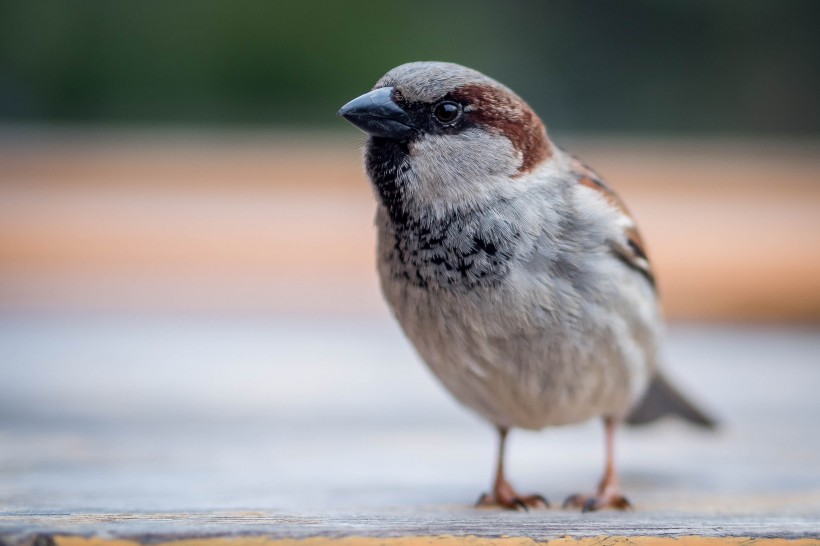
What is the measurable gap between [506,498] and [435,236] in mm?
406

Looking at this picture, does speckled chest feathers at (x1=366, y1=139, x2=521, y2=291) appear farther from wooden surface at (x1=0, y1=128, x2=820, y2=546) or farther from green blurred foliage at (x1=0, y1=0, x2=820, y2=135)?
green blurred foliage at (x1=0, y1=0, x2=820, y2=135)

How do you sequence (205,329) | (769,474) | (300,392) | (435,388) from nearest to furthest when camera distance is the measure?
(769,474), (300,392), (435,388), (205,329)

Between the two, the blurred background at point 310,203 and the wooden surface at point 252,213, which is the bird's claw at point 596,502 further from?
the wooden surface at point 252,213

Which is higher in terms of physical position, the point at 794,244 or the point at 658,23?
the point at 658,23

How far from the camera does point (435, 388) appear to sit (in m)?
2.75

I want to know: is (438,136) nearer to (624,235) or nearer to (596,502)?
(624,235)

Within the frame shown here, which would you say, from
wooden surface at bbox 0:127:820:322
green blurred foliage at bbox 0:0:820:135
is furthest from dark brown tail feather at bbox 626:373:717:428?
wooden surface at bbox 0:127:820:322

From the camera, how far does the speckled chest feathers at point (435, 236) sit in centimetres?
139

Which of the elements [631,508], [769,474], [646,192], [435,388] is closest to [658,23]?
[646,192]

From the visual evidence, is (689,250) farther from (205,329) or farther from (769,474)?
(769,474)

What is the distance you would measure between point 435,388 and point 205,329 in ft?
4.12

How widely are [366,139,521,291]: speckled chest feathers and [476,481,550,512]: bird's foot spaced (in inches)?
12.8

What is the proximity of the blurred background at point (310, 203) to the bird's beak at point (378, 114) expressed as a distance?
70 cm

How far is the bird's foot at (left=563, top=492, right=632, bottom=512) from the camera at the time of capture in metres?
1.42
